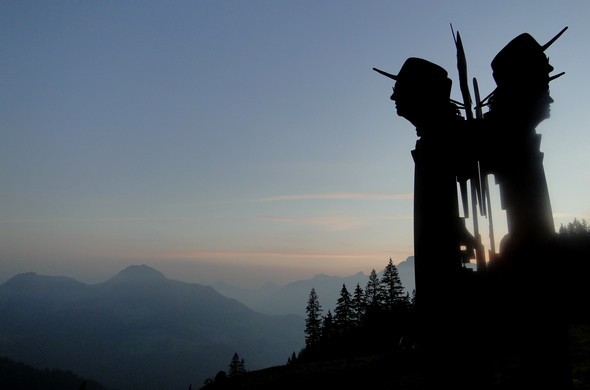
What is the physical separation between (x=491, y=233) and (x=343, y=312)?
195ft

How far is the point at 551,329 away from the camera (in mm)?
3184

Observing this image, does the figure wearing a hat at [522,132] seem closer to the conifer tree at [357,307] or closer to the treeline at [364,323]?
the treeline at [364,323]

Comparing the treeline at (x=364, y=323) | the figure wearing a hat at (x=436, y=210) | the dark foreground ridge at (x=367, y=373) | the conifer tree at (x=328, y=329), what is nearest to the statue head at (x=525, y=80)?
the figure wearing a hat at (x=436, y=210)

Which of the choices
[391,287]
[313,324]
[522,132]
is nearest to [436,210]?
[522,132]

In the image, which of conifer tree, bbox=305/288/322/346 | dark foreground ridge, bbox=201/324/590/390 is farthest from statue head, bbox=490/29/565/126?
conifer tree, bbox=305/288/322/346

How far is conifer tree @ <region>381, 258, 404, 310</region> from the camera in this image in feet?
190

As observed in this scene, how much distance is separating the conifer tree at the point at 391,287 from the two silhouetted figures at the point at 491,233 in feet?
185

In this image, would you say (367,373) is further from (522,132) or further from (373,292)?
(373,292)

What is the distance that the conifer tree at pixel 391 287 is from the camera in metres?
57.9

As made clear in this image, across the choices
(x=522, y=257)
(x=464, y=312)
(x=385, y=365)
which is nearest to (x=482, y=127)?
(x=522, y=257)

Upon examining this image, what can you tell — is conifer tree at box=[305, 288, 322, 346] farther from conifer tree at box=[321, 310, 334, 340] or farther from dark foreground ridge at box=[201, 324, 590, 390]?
dark foreground ridge at box=[201, 324, 590, 390]

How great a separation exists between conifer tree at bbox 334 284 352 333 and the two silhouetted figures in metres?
56.6

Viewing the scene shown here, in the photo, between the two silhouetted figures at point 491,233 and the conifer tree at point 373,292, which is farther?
the conifer tree at point 373,292

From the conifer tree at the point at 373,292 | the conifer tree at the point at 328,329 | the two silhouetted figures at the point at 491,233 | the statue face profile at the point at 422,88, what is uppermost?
the conifer tree at the point at 373,292
